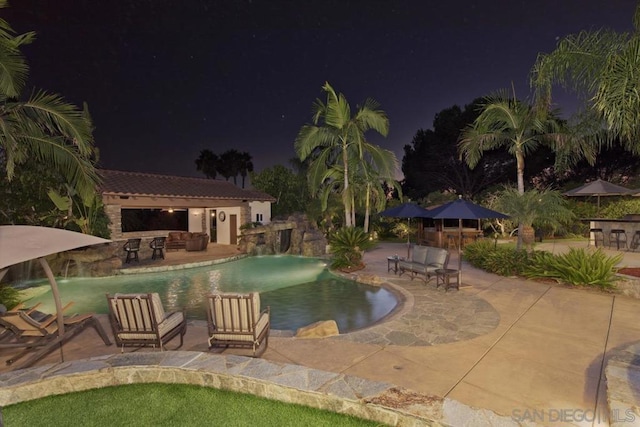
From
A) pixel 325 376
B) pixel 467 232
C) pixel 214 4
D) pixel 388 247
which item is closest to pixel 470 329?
pixel 325 376

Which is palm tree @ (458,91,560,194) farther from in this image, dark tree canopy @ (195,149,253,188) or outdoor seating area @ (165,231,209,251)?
dark tree canopy @ (195,149,253,188)

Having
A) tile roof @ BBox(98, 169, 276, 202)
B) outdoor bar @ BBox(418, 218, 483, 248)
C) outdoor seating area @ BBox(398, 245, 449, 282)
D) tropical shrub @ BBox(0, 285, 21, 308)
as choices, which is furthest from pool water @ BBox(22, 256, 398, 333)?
outdoor bar @ BBox(418, 218, 483, 248)

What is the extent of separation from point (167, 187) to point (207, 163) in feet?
107

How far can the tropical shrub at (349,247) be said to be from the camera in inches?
506

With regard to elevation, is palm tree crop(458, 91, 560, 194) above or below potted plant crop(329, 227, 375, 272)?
above

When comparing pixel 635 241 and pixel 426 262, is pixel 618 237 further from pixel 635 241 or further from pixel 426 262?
pixel 426 262

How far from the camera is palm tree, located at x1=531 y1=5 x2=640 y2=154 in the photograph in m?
6.64

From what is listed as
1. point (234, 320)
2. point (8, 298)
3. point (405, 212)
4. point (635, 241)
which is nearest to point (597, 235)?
point (635, 241)

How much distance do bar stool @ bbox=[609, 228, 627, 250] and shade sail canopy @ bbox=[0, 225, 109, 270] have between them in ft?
64.3

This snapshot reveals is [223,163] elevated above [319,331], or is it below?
above

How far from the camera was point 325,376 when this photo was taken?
13.2 ft

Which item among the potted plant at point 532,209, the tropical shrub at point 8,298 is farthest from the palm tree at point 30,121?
the potted plant at point 532,209

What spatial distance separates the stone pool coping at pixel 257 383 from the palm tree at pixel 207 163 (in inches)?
1881

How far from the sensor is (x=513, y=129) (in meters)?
12.8
